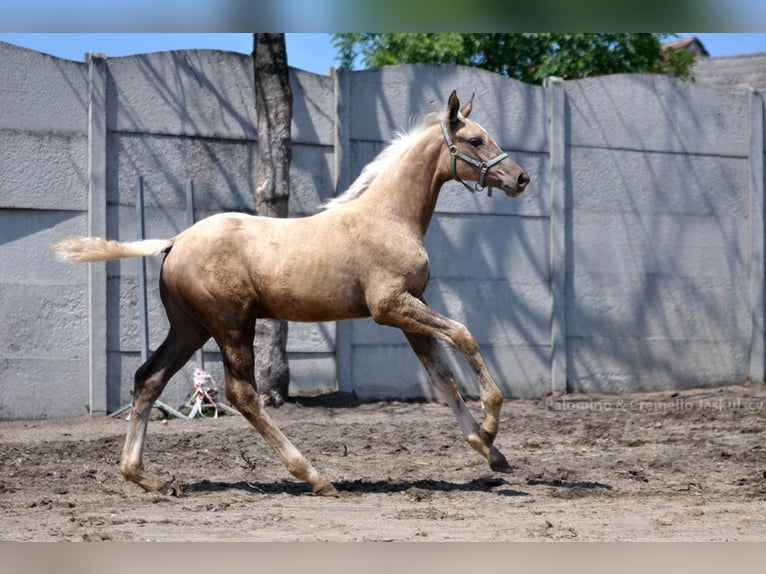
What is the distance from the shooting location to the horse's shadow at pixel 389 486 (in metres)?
6.05

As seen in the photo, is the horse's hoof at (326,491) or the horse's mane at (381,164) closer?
the horse's hoof at (326,491)

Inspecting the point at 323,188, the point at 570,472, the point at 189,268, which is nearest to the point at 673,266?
the point at 323,188

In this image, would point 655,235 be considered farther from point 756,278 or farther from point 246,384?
point 246,384

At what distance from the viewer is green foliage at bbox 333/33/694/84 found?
21.1m

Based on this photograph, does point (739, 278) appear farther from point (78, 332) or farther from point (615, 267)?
point (78, 332)

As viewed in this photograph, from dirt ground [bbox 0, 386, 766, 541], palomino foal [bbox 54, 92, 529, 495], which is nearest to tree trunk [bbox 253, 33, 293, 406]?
dirt ground [bbox 0, 386, 766, 541]

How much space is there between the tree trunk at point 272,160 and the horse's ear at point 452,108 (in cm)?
419

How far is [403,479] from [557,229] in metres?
6.20

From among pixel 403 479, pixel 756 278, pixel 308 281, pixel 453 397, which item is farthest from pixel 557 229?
pixel 308 281

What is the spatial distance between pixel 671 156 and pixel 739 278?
1.91 meters

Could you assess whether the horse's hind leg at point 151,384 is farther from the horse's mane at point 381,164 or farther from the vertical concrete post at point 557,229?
the vertical concrete post at point 557,229

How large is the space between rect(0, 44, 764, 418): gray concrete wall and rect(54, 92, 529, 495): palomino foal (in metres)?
4.22

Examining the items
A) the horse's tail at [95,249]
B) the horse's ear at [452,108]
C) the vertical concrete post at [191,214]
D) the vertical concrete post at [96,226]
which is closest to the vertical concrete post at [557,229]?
the vertical concrete post at [191,214]

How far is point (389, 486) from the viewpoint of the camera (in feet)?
20.6
